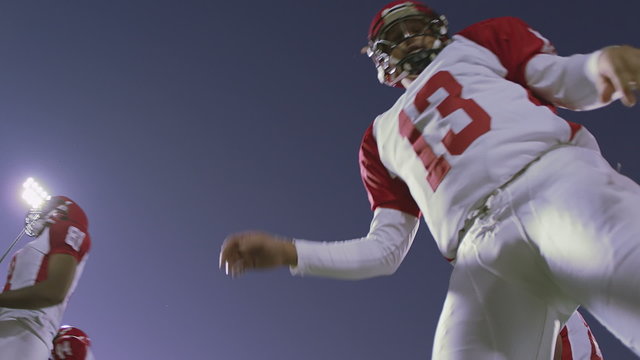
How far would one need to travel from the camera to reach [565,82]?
159 cm

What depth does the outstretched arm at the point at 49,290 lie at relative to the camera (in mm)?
3230

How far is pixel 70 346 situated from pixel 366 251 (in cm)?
257

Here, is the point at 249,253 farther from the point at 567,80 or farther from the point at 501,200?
the point at 567,80

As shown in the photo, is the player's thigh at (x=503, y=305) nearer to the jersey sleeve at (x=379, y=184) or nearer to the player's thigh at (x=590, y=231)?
the player's thigh at (x=590, y=231)

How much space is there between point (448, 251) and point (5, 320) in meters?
2.91

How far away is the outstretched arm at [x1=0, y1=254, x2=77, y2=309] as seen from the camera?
3230 millimetres

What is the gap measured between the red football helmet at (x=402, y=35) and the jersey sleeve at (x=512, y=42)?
19 cm

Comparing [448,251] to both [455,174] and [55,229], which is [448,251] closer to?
[455,174]

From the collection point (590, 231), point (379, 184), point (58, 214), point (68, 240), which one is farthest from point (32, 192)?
point (590, 231)

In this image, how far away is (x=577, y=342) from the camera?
8.10ft

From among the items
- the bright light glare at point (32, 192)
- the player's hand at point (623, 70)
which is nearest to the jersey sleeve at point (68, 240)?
the player's hand at point (623, 70)

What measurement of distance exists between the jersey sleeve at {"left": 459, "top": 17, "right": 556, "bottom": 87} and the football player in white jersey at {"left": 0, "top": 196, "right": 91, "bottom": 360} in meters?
2.91

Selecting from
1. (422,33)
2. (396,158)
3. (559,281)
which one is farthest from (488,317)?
(422,33)

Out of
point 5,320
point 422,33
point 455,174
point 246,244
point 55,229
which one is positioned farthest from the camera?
point 55,229
